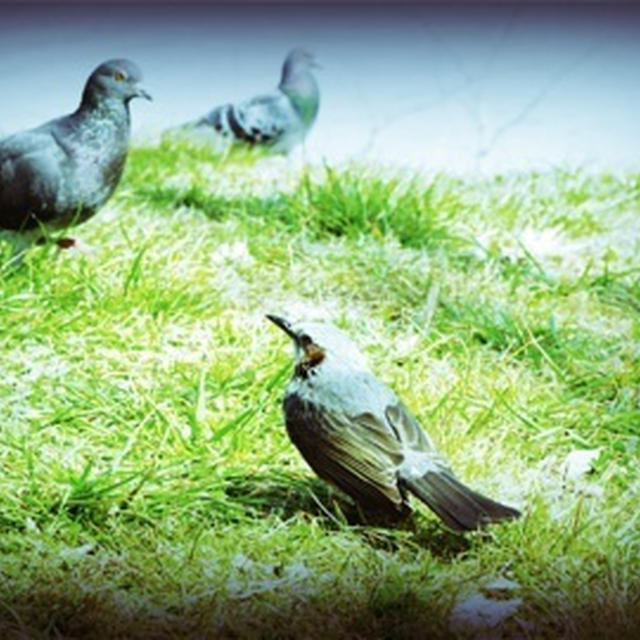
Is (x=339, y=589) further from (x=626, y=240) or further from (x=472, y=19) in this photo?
(x=626, y=240)

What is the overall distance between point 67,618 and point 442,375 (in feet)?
2.10

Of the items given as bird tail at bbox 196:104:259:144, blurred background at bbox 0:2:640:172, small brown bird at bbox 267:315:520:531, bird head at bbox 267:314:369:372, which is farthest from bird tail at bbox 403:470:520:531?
bird tail at bbox 196:104:259:144

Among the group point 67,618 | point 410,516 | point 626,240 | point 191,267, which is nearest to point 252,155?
point 191,267

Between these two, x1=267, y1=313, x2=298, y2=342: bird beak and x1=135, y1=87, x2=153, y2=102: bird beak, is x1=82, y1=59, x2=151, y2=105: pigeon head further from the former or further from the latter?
x1=267, y1=313, x2=298, y2=342: bird beak

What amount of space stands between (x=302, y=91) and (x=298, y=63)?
0.24ft

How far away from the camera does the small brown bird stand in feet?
5.18

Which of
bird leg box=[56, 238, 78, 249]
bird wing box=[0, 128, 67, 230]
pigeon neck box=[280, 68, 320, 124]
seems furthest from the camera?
bird leg box=[56, 238, 78, 249]

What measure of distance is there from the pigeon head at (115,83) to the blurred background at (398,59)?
0.02 meters

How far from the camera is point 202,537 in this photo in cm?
154

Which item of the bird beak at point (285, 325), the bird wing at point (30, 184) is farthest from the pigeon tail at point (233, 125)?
the bird beak at point (285, 325)

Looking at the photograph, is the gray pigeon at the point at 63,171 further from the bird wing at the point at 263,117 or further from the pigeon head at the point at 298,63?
the pigeon head at the point at 298,63

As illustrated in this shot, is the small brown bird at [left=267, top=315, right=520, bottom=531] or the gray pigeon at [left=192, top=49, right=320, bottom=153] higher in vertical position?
the gray pigeon at [left=192, top=49, right=320, bottom=153]

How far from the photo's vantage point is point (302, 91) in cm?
192

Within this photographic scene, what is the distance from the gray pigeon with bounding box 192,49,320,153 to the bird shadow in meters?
0.50
